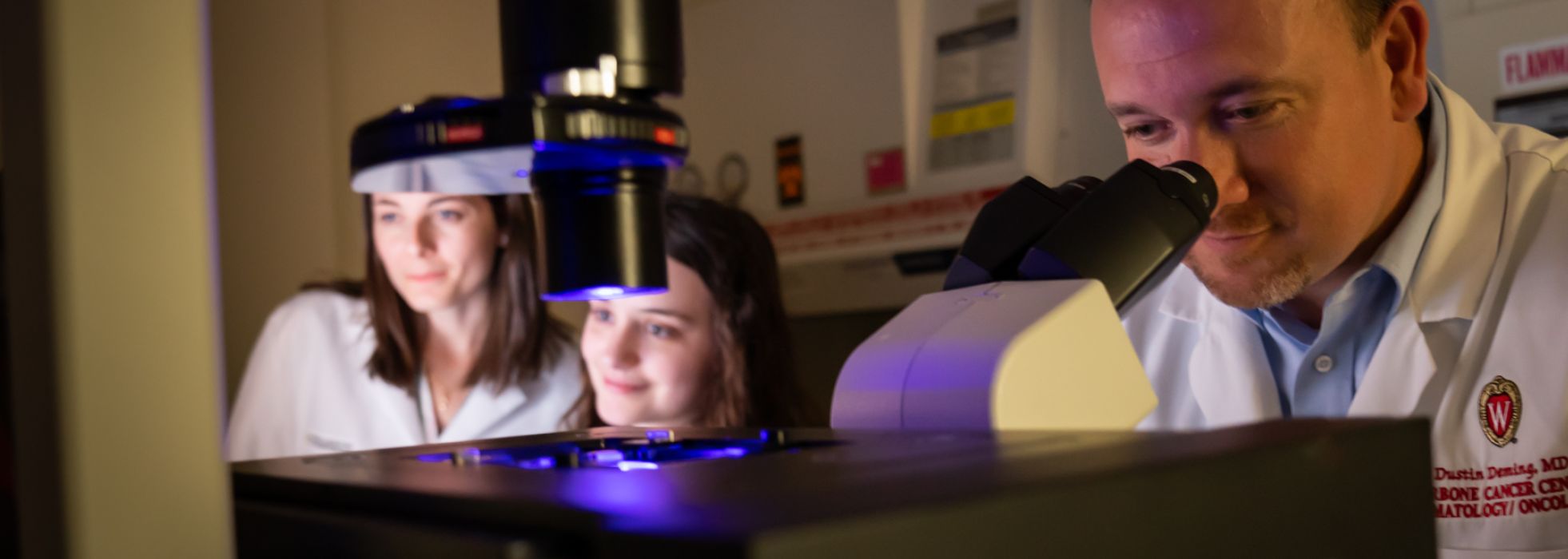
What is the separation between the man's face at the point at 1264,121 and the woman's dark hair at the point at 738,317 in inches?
30.2

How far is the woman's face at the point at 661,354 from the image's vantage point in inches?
66.6

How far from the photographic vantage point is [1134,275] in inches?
25.7

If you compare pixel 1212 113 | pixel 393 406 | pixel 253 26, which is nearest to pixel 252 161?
A: pixel 253 26

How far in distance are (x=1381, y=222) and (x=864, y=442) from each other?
743 mm

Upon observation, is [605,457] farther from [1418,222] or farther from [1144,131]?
[1418,222]

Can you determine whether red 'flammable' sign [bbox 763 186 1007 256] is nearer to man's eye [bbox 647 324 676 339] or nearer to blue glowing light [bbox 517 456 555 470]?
man's eye [bbox 647 324 676 339]

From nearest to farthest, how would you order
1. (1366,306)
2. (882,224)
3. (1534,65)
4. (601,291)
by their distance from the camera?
(601,291)
(1366,306)
(1534,65)
(882,224)

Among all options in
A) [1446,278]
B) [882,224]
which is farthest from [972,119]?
[1446,278]

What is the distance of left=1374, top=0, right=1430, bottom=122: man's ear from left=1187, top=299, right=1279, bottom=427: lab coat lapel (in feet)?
0.78

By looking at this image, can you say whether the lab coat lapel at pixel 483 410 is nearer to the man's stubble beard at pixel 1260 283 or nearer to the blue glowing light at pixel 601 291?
the man's stubble beard at pixel 1260 283

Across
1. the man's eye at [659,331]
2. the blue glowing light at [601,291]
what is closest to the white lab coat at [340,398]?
the man's eye at [659,331]

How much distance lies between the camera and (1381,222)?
1.07m

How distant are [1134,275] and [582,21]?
13.1 inches

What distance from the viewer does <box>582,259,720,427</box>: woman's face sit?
1.69m
